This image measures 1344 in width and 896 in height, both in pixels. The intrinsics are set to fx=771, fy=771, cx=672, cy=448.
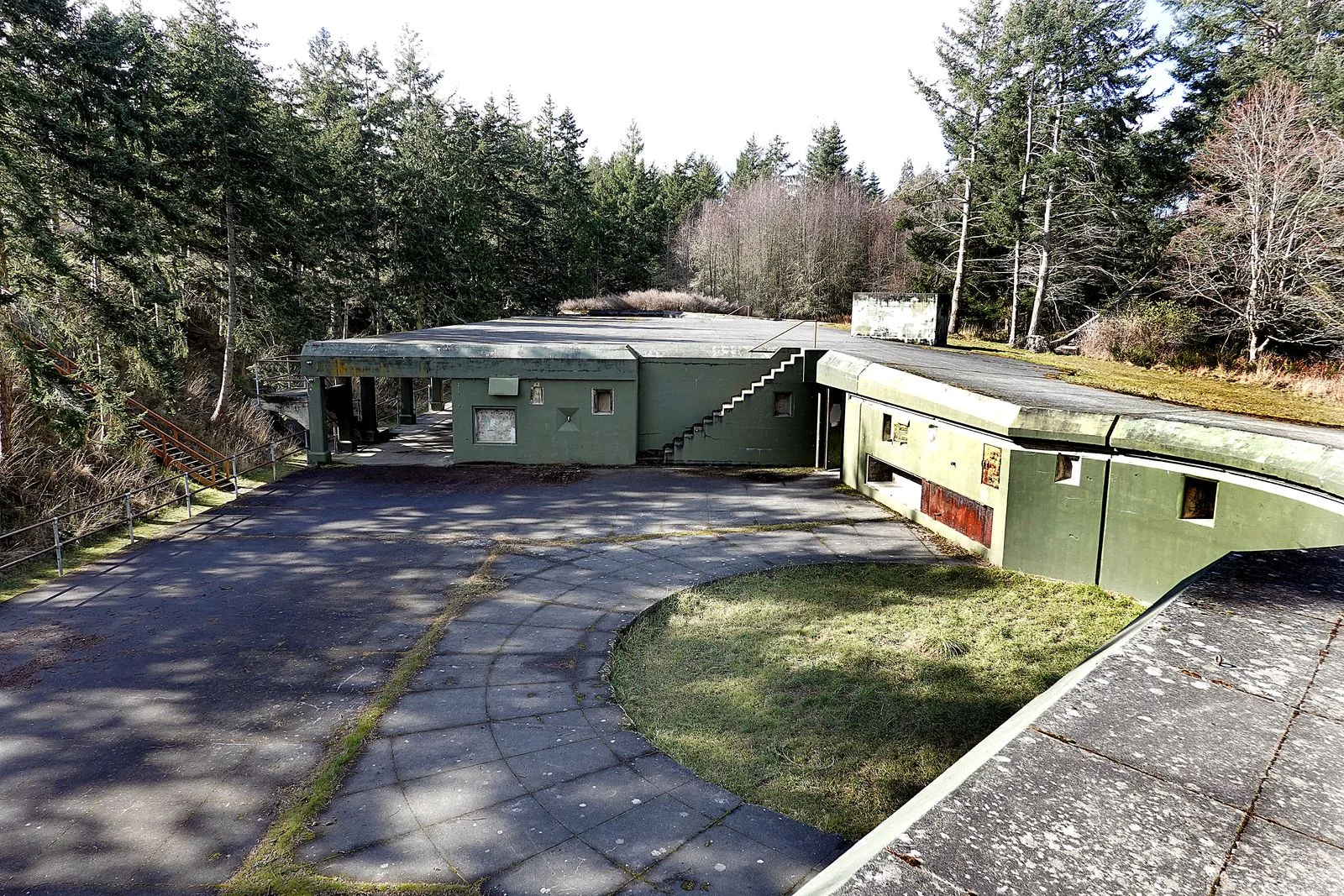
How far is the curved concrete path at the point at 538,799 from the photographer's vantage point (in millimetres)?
5277

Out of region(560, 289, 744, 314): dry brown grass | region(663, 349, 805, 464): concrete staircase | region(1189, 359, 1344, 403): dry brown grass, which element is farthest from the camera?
region(560, 289, 744, 314): dry brown grass

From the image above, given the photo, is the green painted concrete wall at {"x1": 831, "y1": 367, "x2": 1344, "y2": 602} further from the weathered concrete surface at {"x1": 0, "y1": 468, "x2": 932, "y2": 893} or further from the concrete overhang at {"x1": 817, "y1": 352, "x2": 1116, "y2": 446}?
the weathered concrete surface at {"x1": 0, "y1": 468, "x2": 932, "y2": 893}

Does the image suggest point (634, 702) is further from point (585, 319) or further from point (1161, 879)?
point (585, 319)

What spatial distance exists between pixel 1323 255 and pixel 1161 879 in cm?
2739

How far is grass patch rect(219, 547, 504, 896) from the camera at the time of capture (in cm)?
512

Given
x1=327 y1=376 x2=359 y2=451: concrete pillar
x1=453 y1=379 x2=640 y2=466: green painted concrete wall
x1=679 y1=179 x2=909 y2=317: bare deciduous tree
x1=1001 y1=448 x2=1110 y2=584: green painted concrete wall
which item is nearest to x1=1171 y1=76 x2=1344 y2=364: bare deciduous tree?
x1=1001 y1=448 x2=1110 y2=584: green painted concrete wall

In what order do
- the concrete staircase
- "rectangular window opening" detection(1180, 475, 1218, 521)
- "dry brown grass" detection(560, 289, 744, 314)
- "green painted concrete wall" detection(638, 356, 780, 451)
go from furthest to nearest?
"dry brown grass" detection(560, 289, 744, 314)
"green painted concrete wall" detection(638, 356, 780, 451)
the concrete staircase
"rectangular window opening" detection(1180, 475, 1218, 521)

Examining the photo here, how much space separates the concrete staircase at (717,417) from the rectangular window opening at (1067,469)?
9050 mm

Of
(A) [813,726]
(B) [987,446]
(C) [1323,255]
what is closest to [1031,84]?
(C) [1323,255]

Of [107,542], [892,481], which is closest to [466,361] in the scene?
[107,542]

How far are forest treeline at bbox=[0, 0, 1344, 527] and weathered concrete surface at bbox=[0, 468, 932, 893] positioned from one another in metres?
6.50

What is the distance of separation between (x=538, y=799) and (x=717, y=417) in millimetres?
13724

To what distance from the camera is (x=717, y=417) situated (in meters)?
19.2

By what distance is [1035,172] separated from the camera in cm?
2938
